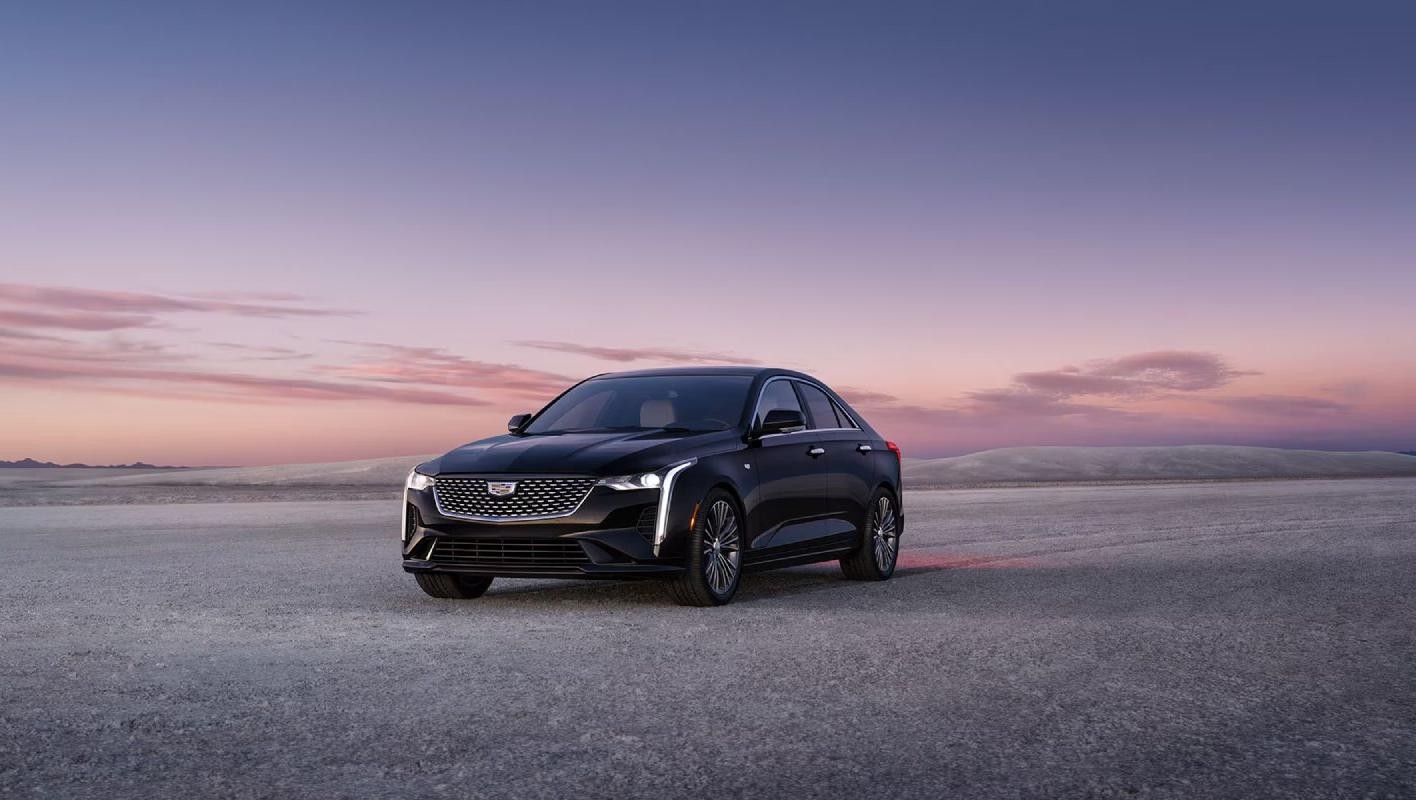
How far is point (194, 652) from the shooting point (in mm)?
8055

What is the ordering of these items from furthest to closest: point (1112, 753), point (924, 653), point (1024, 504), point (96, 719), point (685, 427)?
1. point (1024, 504)
2. point (685, 427)
3. point (924, 653)
4. point (96, 719)
5. point (1112, 753)

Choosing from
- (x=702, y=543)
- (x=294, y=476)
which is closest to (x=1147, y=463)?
(x=294, y=476)

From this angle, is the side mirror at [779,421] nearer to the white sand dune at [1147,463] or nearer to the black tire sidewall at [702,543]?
the black tire sidewall at [702,543]

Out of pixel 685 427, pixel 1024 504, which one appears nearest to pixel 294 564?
pixel 685 427

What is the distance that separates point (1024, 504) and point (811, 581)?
48.0ft

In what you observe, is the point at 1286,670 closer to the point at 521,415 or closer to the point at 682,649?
the point at 682,649

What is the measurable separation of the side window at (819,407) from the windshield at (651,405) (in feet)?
2.92

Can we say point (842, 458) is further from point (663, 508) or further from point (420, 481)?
point (420, 481)

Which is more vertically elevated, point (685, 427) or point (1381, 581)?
point (685, 427)

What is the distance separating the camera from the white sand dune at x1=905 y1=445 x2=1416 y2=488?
177 ft

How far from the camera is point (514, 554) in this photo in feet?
32.6

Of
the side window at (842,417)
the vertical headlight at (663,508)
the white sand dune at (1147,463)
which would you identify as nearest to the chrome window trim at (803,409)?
the side window at (842,417)

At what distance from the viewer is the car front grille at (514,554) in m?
9.81

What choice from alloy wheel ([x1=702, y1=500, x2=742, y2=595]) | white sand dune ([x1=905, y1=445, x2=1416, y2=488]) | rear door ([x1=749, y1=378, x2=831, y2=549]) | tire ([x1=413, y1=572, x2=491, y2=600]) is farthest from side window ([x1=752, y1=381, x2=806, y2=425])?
white sand dune ([x1=905, y1=445, x2=1416, y2=488])
